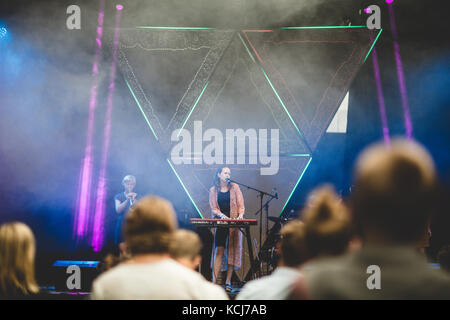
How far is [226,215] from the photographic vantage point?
6.07 metres

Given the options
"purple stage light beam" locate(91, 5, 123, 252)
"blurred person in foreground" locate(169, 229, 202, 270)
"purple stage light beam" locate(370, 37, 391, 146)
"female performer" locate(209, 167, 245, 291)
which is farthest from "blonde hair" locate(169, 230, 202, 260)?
"purple stage light beam" locate(370, 37, 391, 146)

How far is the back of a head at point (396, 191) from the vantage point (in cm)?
94

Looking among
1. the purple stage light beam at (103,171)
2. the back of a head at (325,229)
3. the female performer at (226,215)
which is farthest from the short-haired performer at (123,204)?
the back of a head at (325,229)

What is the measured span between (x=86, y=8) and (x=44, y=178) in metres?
2.98

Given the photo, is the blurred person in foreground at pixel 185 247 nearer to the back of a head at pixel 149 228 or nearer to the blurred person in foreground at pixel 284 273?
the blurred person in foreground at pixel 284 273

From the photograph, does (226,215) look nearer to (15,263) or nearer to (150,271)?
(15,263)

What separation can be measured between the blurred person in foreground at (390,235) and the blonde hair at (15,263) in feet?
5.29

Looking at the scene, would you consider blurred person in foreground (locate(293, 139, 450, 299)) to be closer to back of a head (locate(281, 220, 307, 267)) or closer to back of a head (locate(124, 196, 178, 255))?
back of a head (locate(124, 196, 178, 255))

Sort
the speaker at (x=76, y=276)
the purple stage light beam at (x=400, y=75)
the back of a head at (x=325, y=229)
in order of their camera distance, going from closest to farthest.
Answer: the back of a head at (x=325, y=229), the speaker at (x=76, y=276), the purple stage light beam at (x=400, y=75)

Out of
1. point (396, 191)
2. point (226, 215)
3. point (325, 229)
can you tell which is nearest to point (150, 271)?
point (325, 229)

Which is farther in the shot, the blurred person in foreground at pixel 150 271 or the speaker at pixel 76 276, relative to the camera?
the speaker at pixel 76 276

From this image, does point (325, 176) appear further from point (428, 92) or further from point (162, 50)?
point (162, 50)

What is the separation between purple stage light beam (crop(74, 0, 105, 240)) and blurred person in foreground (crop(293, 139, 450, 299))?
6.41 metres

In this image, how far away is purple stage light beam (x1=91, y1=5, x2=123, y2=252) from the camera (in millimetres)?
6844
